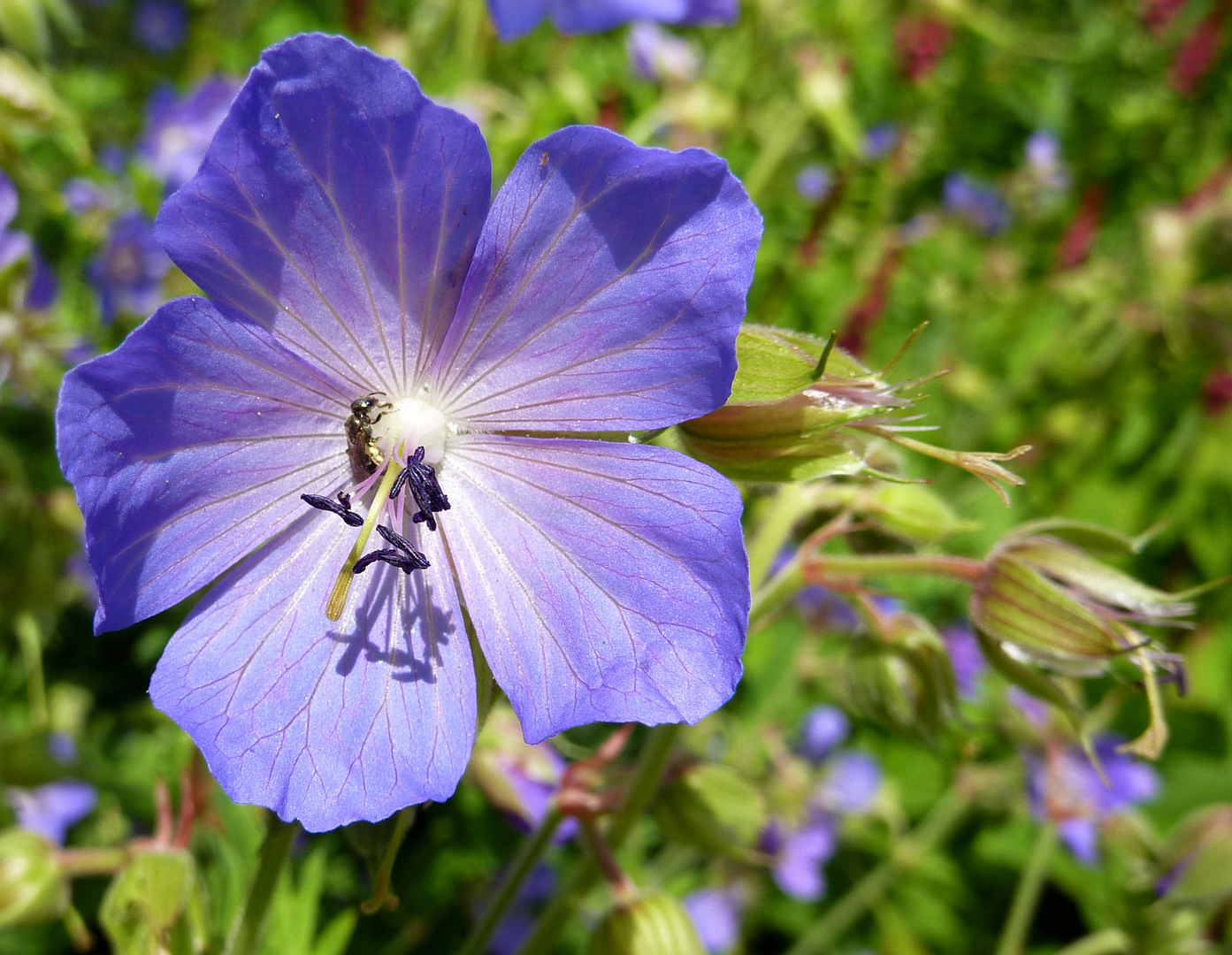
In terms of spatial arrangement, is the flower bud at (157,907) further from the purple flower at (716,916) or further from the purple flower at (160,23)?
the purple flower at (160,23)

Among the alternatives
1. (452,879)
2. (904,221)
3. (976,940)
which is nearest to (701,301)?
(452,879)

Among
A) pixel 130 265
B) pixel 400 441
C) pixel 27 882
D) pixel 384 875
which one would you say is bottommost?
pixel 27 882

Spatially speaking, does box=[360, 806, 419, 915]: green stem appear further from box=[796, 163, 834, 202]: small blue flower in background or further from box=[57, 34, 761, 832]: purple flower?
box=[796, 163, 834, 202]: small blue flower in background

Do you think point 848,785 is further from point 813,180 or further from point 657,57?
point 813,180

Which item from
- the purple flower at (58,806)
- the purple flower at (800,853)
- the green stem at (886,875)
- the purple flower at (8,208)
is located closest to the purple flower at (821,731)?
the purple flower at (800,853)

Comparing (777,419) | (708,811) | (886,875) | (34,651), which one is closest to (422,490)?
(777,419)

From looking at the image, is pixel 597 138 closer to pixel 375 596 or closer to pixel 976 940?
pixel 375 596

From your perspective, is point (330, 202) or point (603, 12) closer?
point (330, 202)
